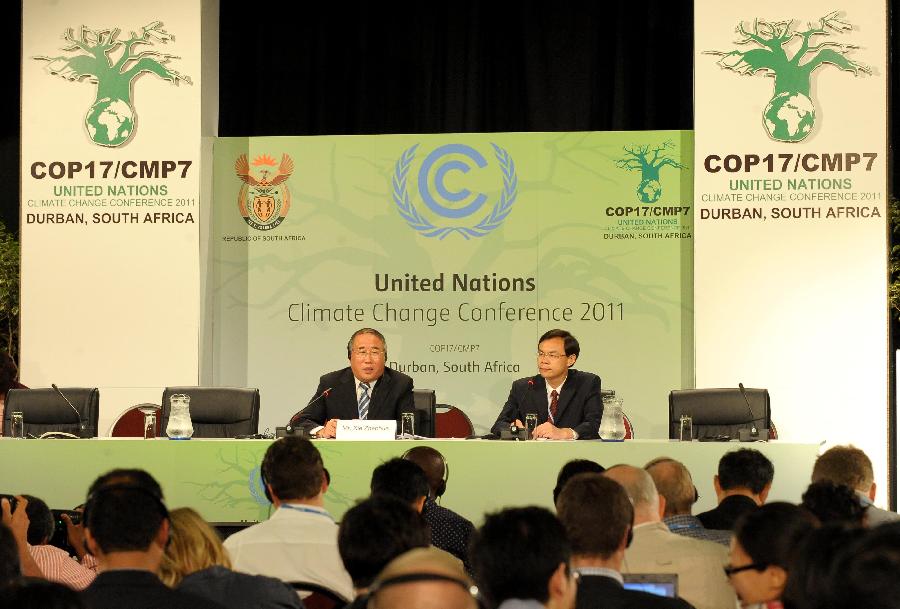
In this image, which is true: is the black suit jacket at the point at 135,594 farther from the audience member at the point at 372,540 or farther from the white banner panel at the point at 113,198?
the white banner panel at the point at 113,198

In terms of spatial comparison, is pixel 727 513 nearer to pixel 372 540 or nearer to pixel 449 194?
pixel 372 540

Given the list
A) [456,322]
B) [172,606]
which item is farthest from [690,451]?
[172,606]

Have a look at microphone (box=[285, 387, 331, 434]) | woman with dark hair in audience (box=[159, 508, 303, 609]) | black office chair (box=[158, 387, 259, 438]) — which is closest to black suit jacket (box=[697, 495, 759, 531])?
woman with dark hair in audience (box=[159, 508, 303, 609])

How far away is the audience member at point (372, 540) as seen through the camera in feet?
7.87

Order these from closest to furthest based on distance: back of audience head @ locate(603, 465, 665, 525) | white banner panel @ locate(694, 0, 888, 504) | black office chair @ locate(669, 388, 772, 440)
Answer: back of audience head @ locate(603, 465, 665, 525) → black office chair @ locate(669, 388, 772, 440) → white banner panel @ locate(694, 0, 888, 504)

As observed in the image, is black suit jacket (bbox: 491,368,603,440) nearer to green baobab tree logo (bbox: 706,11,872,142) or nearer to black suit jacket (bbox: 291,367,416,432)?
black suit jacket (bbox: 291,367,416,432)

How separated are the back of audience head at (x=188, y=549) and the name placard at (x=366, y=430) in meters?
3.15

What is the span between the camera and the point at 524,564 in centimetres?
193

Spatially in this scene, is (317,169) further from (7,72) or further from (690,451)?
(690,451)

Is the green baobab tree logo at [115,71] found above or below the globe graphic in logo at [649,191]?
above

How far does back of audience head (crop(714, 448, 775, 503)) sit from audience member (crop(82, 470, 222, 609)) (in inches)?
89.2

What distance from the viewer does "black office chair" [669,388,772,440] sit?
647 centimetres

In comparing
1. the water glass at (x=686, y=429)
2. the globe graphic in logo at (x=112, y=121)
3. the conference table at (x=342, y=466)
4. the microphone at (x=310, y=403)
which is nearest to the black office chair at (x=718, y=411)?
the water glass at (x=686, y=429)

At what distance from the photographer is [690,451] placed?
5754mm
